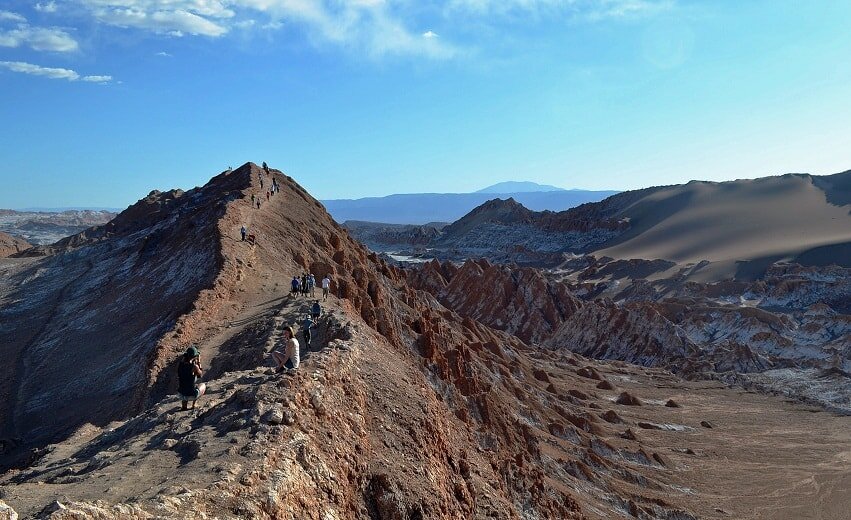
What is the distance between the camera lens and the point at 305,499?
8555mm

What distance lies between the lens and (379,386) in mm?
13430

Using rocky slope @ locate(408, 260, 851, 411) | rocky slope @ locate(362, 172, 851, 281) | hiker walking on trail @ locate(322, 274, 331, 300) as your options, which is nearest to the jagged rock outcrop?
rocky slope @ locate(408, 260, 851, 411)

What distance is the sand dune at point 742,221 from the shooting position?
10275 cm

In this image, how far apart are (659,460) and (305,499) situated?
90.8 feet

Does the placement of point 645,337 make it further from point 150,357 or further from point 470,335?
point 150,357

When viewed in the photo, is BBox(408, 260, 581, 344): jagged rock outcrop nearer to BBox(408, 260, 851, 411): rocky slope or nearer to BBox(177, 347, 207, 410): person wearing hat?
BBox(408, 260, 851, 411): rocky slope

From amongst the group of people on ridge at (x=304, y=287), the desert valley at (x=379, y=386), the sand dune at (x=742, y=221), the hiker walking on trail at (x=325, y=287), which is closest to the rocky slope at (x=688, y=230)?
the sand dune at (x=742, y=221)

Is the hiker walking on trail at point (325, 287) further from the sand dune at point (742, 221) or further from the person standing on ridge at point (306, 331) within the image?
the sand dune at point (742, 221)

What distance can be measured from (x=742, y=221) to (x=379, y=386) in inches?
5054

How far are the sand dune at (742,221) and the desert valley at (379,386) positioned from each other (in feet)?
73.7

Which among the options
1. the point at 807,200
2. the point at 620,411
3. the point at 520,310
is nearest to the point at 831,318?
the point at 520,310

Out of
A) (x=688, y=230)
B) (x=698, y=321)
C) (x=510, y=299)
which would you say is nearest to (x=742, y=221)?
(x=688, y=230)

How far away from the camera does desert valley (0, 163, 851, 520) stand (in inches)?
367

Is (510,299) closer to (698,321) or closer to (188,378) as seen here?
(698,321)
